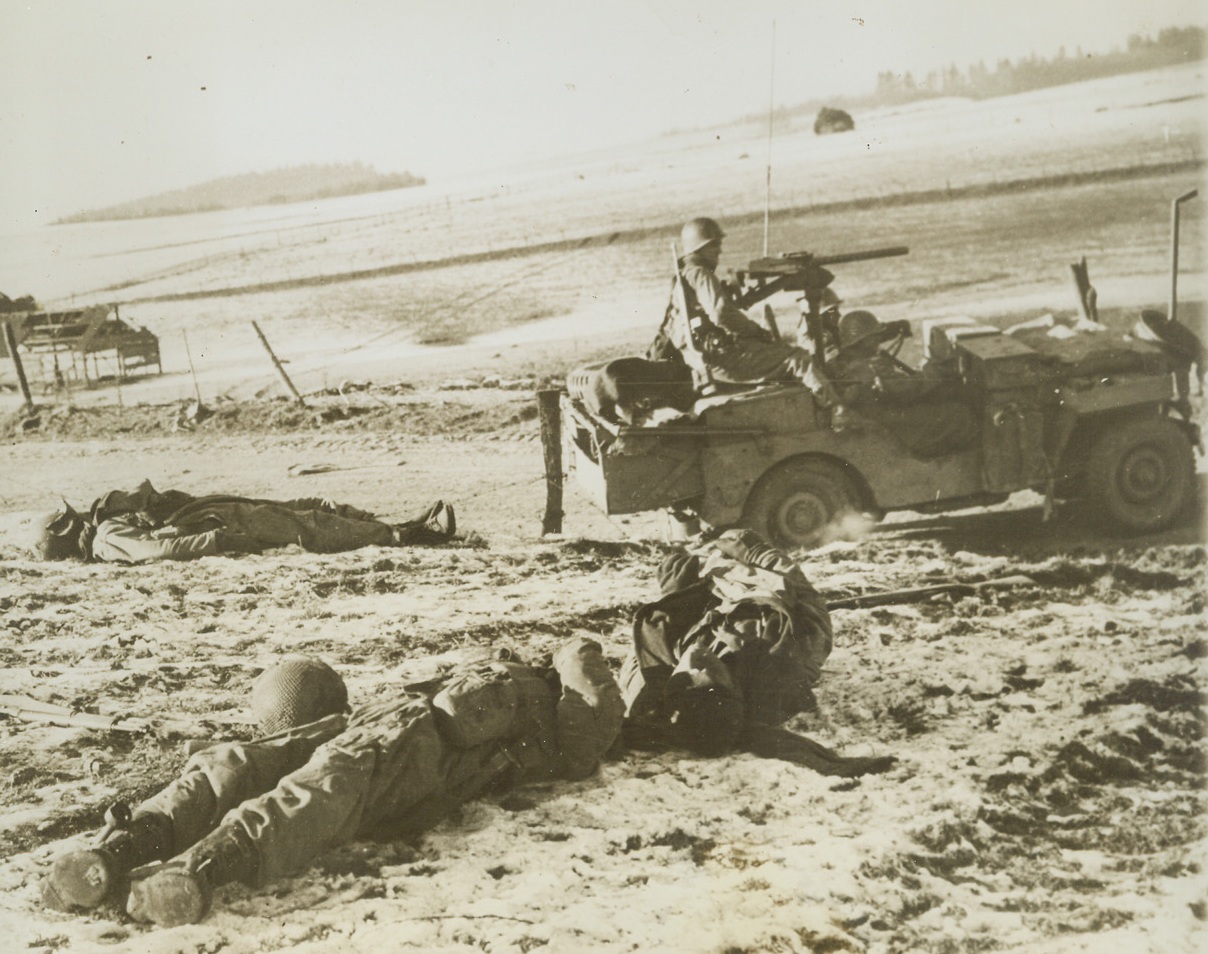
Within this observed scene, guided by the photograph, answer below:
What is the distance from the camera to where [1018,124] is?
868cm

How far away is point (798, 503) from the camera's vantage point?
613 centimetres

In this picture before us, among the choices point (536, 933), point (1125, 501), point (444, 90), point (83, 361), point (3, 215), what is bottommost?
point (536, 933)

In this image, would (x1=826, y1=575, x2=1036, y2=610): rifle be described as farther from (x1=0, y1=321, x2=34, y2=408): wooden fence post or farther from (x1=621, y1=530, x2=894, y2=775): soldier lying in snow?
(x1=0, y1=321, x2=34, y2=408): wooden fence post

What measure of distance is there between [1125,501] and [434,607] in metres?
3.99

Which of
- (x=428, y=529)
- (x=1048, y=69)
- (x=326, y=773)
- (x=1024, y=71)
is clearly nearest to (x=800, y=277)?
(x=1024, y=71)

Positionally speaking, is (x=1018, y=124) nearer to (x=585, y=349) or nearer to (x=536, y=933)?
(x=585, y=349)

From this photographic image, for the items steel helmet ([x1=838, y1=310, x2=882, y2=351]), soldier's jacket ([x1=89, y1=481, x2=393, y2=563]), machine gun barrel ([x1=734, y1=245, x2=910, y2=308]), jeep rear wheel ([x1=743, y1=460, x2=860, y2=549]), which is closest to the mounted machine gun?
machine gun barrel ([x1=734, y1=245, x2=910, y2=308])

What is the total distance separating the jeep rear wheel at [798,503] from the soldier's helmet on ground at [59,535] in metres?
3.54

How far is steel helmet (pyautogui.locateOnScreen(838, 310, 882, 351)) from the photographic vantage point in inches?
257

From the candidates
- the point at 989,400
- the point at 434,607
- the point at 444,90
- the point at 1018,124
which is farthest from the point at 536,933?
the point at 1018,124

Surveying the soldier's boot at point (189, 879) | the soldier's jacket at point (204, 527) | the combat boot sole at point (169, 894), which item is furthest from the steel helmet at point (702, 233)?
the combat boot sole at point (169, 894)

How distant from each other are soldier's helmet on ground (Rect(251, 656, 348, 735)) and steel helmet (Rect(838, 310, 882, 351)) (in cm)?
378

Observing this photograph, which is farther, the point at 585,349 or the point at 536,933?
the point at 585,349

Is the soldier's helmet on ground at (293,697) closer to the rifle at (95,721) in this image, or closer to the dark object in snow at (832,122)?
the rifle at (95,721)
